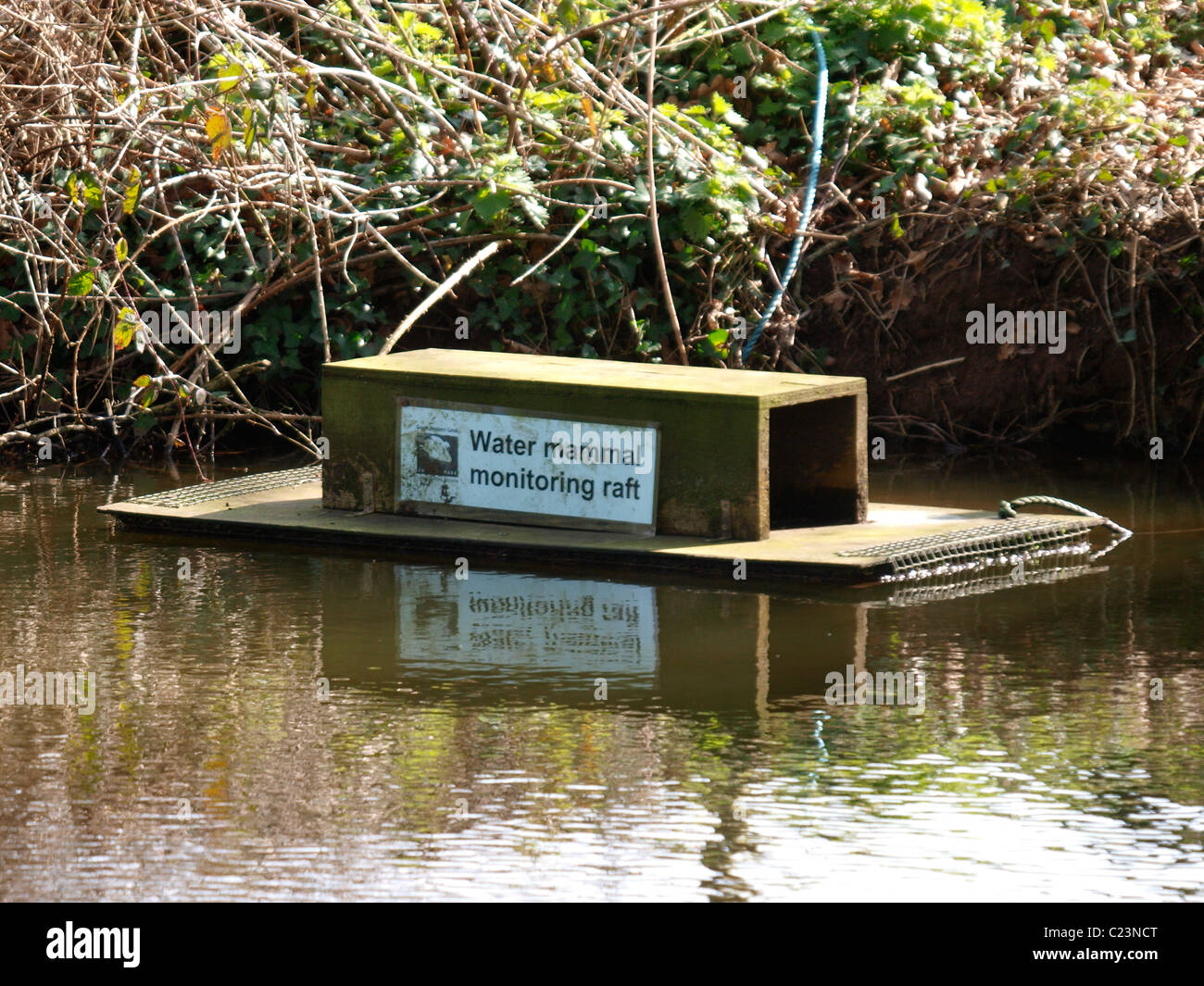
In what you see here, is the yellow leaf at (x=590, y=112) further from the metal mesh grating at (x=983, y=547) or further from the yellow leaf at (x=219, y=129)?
the metal mesh grating at (x=983, y=547)

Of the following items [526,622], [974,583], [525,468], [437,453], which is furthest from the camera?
[437,453]

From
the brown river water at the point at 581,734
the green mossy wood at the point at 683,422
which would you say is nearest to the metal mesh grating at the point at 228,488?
the brown river water at the point at 581,734

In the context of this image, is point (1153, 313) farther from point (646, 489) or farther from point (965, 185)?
point (646, 489)

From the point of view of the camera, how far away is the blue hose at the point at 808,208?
12.1 m

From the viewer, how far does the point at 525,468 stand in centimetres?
923

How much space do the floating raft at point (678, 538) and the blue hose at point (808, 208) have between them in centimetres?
257

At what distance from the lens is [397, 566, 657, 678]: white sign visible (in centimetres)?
741

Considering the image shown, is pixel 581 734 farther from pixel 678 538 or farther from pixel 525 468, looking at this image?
pixel 525 468

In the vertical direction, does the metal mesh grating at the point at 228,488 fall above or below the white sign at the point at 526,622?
above

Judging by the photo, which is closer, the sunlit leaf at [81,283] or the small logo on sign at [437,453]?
the small logo on sign at [437,453]

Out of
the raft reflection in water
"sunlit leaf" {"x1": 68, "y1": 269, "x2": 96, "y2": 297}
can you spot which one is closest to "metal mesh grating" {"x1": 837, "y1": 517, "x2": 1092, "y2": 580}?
the raft reflection in water

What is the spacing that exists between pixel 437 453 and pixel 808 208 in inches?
148

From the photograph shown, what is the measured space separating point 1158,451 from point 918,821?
22.9 ft

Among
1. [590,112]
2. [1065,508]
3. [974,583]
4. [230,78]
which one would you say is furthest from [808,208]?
[974,583]
